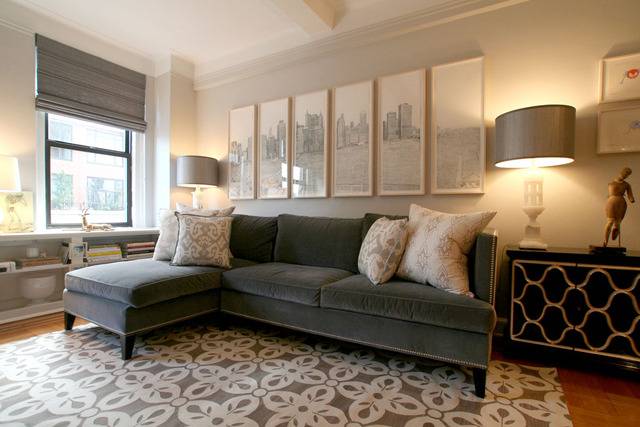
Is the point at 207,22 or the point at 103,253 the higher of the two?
the point at 207,22

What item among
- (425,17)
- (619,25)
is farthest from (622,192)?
(425,17)

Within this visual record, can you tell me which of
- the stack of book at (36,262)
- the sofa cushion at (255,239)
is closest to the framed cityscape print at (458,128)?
the sofa cushion at (255,239)

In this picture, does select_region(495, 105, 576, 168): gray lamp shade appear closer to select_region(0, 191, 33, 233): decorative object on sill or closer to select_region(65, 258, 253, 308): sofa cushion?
select_region(65, 258, 253, 308): sofa cushion

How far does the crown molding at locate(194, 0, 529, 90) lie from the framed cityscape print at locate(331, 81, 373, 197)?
43cm

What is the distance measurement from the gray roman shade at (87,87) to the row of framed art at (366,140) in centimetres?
121

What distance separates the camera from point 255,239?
9.76 ft

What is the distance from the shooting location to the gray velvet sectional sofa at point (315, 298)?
1.66 metres

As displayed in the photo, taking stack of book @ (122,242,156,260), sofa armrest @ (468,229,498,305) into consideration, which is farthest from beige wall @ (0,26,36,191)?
sofa armrest @ (468,229,498,305)

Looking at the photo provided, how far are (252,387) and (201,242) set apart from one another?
1267mm

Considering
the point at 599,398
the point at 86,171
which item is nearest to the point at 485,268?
the point at 599,398

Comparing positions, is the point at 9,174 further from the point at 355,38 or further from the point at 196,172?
the point at 355,38

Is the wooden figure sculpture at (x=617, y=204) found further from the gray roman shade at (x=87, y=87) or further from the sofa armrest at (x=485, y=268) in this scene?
the gray roman shade at (x=87, y=87)

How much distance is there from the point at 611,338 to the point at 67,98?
479cm

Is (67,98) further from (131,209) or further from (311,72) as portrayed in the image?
(311,72)
